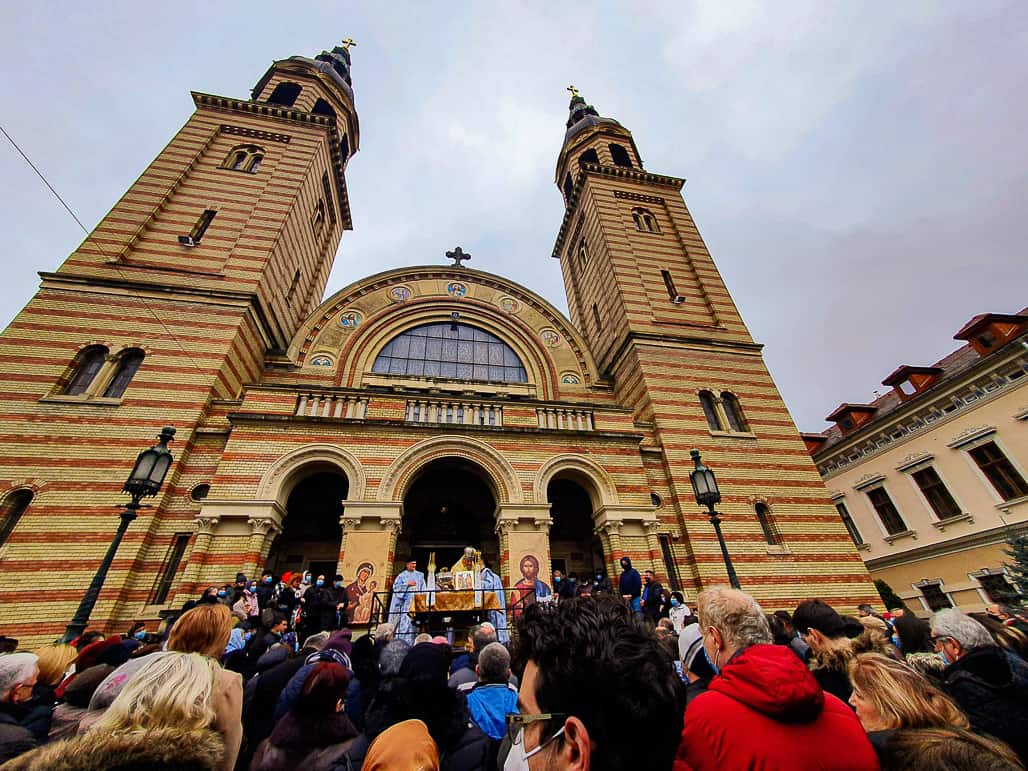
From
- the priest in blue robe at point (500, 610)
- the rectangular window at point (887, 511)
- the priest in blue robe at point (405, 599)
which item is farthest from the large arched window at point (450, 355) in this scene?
the rectangular window at point (887, 511)

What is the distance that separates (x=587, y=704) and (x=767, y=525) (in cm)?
1383

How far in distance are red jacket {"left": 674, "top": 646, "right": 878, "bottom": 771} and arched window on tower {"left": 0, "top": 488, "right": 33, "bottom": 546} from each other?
14.0 metres

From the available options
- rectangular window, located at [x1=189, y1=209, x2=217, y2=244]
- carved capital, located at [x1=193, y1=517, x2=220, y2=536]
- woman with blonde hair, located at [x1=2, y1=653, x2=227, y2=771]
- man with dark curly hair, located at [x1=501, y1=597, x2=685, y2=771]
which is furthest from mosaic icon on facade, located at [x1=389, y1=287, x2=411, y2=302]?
man with dark curly hair, located at [x1=501, y1=597, x2=685, y2=771]

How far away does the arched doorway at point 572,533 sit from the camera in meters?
13.6

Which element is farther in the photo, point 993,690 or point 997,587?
point 997,587

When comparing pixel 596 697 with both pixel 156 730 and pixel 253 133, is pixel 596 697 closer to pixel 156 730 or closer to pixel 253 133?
pixel 156 730

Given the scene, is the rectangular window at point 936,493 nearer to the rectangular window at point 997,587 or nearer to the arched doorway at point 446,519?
the rectangular window at point 997,587

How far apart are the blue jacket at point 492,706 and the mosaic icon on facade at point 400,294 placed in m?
16.8

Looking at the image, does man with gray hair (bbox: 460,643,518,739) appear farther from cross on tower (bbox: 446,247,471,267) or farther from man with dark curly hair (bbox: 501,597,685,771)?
cross on tower (bbox: 446,247,471,267)

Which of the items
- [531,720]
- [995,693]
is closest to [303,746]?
[531,720]

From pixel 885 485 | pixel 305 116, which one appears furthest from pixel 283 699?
pixel 885 485

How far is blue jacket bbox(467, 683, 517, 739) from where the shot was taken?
3.04 meters

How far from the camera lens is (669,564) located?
1192cm

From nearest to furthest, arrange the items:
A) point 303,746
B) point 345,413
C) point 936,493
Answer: point 303,746, point 345,413, point 936,493
